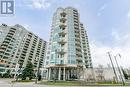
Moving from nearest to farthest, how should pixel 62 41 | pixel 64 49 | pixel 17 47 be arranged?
pixel 64 49
pixel 62 41
pixel 17 47

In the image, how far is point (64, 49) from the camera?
214 ft

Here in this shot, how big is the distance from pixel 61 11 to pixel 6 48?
5867 cm

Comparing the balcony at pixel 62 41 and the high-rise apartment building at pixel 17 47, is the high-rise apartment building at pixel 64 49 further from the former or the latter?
the high-rise apartment building at pixel 17 47

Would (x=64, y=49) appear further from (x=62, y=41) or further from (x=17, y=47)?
(x=17, y=47)

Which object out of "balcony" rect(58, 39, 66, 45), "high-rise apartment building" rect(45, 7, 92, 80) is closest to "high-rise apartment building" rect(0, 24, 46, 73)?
"high-rise apartment building" rect(45, 7, 92, 80)

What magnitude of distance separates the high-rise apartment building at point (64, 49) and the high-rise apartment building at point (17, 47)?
140 feet

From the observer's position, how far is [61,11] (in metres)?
75.4

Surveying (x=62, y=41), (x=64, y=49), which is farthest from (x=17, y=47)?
(x=64, y=49)

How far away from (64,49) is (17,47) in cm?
6884

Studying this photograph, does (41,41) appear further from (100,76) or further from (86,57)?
(100,76)

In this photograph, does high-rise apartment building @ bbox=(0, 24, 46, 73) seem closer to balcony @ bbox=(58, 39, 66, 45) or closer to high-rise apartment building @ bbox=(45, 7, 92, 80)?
high-rise apartment building @ bbox=(45, 7, 92, 80)

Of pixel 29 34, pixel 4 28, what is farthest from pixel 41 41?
pixel 4 28

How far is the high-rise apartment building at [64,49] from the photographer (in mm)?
62875

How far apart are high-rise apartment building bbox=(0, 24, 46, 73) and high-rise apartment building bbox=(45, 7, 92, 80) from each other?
4266cm
